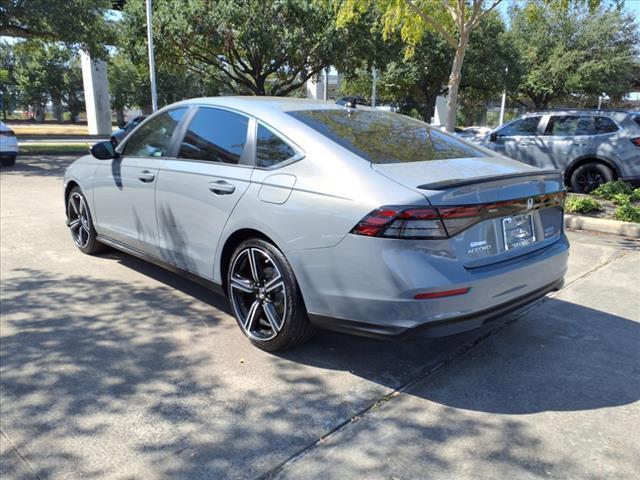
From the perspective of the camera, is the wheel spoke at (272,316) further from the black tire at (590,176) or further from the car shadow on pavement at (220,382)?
the black tire at (590,176)

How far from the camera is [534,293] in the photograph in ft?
10.6

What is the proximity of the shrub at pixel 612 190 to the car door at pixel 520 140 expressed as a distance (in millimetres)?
1804

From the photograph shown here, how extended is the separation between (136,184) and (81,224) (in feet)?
5.21

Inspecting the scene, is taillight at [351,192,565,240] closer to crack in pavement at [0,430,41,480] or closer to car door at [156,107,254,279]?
car door at [156,107,254,279]

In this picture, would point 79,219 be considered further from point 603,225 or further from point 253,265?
point 603,225

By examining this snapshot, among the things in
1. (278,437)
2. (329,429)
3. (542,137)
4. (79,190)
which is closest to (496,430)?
(329,429)

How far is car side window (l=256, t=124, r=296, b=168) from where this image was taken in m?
3.32

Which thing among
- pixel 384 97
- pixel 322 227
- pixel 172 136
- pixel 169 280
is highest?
pixel 384 97

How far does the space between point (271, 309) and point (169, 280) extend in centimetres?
186

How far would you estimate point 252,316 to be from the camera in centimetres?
353

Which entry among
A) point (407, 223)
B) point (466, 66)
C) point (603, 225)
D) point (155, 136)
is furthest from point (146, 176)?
point (466, 66)

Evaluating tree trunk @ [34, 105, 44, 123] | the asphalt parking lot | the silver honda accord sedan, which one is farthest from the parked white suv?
tree trunk @ [34, 105, 44, 123]

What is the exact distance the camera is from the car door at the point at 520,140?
10156mm

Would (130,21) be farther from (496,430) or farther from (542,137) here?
(496,430)
